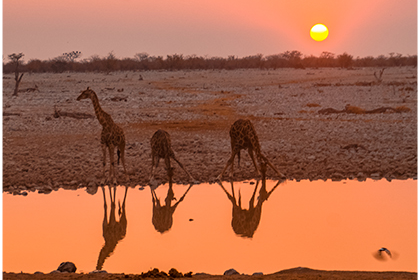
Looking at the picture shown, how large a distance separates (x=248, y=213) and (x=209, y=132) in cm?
735

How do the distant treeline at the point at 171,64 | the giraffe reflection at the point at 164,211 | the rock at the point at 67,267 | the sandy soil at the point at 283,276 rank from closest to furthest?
the sandy soil at the point at 283,276
the rock at the point at 67,267
the giraffe reflection at the point at 164,211
the distant treeline at the point at 171,64

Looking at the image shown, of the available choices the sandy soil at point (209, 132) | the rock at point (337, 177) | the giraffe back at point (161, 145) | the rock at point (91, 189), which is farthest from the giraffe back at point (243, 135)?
the rock at point (91, 189)

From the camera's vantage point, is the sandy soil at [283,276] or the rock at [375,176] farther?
the rock at [375,176]

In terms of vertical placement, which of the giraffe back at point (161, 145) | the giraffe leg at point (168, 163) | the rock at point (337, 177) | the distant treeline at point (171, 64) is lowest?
the rock at point (337, 177)

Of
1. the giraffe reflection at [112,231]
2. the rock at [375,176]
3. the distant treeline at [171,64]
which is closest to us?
the giraffe reflection at [112,231]

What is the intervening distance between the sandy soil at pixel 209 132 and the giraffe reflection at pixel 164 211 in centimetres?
94

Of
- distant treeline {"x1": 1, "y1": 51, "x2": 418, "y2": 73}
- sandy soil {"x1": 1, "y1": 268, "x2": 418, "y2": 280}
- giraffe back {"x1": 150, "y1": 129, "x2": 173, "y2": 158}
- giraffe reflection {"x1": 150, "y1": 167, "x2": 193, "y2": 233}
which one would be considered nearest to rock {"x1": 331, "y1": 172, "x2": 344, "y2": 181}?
giraffe reflection {"x1": 150, "y1": 167, "x2": 193, "y2": 233}

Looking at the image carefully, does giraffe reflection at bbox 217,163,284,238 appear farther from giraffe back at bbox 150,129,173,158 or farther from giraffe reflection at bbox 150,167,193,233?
giraffe back at bbox 150,129,173,158

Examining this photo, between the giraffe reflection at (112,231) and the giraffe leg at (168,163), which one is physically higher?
the giraffe leg at (168,163)

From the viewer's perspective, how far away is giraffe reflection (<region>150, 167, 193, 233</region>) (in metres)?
9.36

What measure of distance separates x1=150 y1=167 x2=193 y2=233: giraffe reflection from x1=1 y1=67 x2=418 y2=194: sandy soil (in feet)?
3.08

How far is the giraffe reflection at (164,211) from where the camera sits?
30.7 feet

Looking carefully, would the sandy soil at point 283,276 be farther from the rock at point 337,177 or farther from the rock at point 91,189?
the rock at point 337,177

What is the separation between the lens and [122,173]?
12453mm
